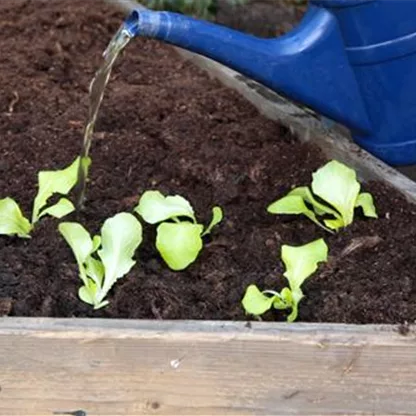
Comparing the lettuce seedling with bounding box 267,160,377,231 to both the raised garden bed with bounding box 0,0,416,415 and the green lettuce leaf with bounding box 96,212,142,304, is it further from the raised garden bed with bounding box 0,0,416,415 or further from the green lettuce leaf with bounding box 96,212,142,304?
the green lettuce leaf with bounding box 96,212,142,304

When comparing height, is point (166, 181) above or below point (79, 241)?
below

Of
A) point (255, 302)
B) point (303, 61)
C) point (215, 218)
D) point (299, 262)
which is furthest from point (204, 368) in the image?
point (303, 61)

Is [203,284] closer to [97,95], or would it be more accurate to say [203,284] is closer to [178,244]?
[178,244]

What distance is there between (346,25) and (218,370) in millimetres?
747

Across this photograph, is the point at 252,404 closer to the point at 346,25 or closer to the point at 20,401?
the point at 20,401

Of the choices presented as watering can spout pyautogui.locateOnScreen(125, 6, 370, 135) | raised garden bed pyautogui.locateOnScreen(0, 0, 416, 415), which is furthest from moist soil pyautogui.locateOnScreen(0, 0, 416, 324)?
watering can spout pyautogui.locateOnScreen(125, 6, 370, 135)

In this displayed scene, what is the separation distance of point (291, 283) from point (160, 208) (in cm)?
27

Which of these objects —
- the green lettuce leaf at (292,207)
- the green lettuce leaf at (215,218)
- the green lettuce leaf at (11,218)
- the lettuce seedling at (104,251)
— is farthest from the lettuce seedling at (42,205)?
the green lettuce leaf at (292,207)

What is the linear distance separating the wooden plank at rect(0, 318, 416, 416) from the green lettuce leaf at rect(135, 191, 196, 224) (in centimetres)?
27

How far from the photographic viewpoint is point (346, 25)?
6.26 feet

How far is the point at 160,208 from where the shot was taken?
66.8 inches

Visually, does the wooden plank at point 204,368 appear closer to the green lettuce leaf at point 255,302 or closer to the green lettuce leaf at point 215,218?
the green lettuce leaf at point 255,302

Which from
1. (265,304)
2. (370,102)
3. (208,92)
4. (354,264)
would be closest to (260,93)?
(208,92)

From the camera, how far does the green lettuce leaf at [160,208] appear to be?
1.68 meters
